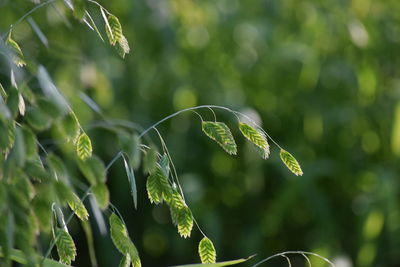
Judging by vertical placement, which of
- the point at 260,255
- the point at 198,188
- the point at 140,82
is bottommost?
the point at 260,255

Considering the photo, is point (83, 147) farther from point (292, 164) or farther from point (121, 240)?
point (292, 164)

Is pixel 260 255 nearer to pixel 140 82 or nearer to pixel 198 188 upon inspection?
pixel 198 188

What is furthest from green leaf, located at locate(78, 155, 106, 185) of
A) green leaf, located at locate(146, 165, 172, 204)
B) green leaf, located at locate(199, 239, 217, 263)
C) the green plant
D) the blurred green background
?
the blurred green background

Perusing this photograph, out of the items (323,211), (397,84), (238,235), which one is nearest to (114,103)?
(238,235)

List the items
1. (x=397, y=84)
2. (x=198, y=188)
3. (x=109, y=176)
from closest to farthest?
(x=198, y=188) < (x=109, y=176) < (x=397, y=84)

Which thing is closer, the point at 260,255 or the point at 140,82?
the point at 260,255

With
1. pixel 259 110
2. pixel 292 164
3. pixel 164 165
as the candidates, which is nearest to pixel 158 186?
pixel 164 165
